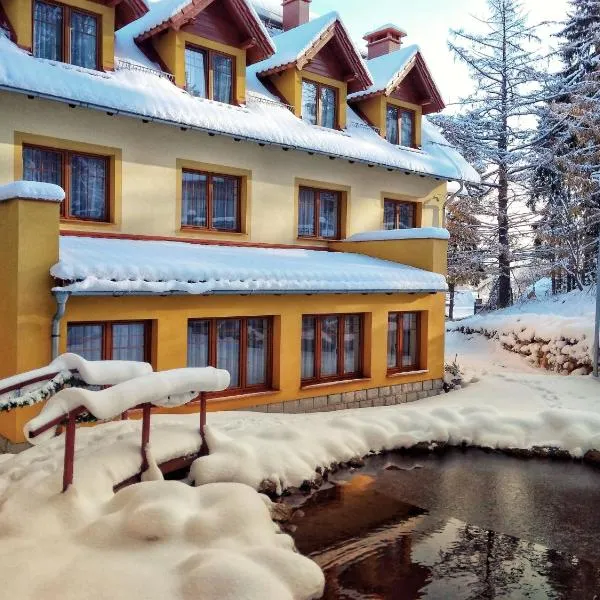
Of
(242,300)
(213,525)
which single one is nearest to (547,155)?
(242,300)

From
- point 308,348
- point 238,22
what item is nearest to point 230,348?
point 308,348

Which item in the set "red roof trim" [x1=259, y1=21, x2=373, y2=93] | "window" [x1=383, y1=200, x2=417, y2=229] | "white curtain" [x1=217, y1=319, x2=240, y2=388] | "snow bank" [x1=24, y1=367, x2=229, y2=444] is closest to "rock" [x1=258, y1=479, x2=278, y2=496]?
"snow bank" [x1=24, y1=367, x2=229, y2=444]

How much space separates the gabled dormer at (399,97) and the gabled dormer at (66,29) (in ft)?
22.6

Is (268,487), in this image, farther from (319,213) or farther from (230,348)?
(319,213)

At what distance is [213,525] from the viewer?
5.69 metres

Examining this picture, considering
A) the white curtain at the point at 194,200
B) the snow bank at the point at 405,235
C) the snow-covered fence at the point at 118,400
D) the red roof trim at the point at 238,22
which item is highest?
the red roof trim at the point at 238,22

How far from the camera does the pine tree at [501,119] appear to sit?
2600 centimetres

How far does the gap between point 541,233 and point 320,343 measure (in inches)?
611

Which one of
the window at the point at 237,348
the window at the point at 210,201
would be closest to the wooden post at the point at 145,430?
the window at the point at 237,348

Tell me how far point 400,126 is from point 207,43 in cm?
613

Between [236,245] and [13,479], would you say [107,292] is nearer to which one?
[13,479]

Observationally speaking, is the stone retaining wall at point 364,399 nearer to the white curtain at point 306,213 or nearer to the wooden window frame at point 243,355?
the wooden window frame at point 243,355

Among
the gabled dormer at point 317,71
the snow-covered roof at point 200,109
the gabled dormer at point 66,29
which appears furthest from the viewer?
the gabled dormer at point 317,71

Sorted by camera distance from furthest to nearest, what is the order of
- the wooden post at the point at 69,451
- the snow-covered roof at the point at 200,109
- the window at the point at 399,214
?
1. the window at the point at 399,214
2. the snow-covered roof at the point at 200,109
3. the wooden post at the point at 69,451
